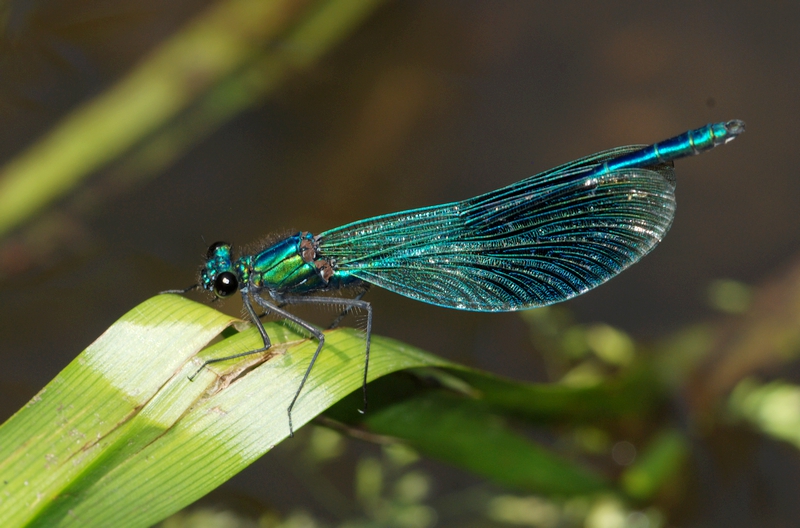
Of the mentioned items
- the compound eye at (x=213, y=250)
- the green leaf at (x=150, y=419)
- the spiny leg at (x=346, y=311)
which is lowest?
the green leaf at (x=150, y=419)

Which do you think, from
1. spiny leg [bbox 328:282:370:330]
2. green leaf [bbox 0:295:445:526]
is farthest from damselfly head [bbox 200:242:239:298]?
green leaf [bbox 0:295:445:526]

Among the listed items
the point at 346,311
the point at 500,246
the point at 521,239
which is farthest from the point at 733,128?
the point at 346,311

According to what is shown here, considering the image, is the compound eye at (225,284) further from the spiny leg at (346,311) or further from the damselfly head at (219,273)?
the spiny leg at (346,311)

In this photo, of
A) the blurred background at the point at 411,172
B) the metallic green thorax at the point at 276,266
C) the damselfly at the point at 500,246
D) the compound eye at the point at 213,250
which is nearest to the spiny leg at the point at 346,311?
the damselfly at the point at 500,246

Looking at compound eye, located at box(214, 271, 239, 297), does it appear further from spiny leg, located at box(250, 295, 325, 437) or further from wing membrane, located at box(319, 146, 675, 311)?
wing membrane, located at box(319, 146, 675, 311)

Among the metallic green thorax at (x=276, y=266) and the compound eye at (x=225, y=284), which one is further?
the metallic green thorax at (x=276, y=266)

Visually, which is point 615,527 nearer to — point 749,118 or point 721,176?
point 721,176

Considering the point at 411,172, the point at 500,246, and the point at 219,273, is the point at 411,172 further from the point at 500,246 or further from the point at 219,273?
the point at 219,273
